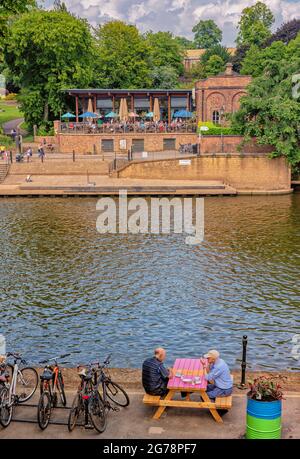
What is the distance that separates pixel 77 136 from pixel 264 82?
19.3 meters

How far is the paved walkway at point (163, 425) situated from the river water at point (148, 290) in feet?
18.0

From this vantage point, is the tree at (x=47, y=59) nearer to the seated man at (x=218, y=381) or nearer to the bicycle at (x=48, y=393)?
the bicycle at (x=48, y=393)

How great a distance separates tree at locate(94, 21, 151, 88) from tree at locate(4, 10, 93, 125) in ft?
30.8

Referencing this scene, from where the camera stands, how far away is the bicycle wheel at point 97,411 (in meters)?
11.0

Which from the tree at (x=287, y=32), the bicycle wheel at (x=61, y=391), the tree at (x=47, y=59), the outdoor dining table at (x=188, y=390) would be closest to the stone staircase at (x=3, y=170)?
the tree at (x=47, y=59)

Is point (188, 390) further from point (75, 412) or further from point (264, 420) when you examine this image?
point (75, 412)

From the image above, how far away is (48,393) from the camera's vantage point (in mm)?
11648

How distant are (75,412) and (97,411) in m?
0.40

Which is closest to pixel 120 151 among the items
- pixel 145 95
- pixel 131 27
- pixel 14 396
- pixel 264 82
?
pixel 145 95

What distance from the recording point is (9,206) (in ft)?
137

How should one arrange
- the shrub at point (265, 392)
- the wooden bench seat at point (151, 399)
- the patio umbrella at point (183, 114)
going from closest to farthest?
the shrub at point (265, 392) → the wooden bench seat at point (151, 399) → the patio umbrella at point (183, 114)

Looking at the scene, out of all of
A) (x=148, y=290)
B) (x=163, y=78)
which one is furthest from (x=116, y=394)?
(x=163, y=78)

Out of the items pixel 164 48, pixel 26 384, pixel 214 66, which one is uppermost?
pixel 164 48

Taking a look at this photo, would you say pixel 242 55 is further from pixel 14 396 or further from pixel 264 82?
pixel 14 396
